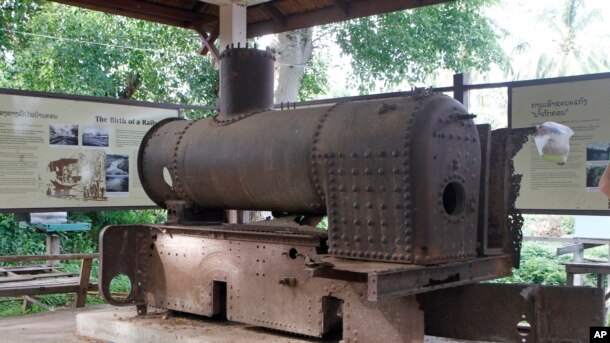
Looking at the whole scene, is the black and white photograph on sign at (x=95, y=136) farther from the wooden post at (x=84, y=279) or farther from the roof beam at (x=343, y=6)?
the roof beam at (x=343, y=6)

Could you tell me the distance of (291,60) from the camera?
545 inches

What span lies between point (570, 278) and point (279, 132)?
3.27m

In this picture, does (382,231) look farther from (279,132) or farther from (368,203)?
(279,132)

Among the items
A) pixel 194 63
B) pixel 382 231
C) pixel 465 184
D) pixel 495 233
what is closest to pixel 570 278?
pixel 495 233

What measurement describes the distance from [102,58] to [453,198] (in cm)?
1098

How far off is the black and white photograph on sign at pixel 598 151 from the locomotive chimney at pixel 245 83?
2818mm

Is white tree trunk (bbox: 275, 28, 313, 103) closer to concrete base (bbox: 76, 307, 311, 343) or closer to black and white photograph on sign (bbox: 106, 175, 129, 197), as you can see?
black and white photograph on sign (bbox: 106, 175, 129, 197)

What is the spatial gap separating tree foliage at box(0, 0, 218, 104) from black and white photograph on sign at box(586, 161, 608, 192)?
9.93 m

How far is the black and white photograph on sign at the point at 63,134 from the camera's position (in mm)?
7133

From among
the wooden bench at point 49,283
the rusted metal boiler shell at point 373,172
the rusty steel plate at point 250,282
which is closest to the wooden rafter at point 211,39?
the wooden bench at point 49,283

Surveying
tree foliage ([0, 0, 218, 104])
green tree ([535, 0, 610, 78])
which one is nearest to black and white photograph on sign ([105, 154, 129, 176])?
tree foliage ([0, 0, 218, 104])

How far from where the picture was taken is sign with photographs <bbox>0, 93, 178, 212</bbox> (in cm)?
680

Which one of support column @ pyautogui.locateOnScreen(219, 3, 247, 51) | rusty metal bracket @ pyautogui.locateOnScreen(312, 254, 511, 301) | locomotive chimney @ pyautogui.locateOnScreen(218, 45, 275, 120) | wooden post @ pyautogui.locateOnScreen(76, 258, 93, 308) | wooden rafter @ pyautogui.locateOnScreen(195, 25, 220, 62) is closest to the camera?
rusty metal bracket @ pyautogui.locateOnScreen(312, 254, 511, 301)

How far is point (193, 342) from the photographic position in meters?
4.99
